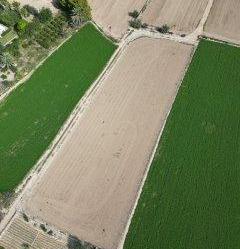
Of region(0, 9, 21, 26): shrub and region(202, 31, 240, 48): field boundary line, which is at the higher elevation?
region(202, 31, 240, 48): field boundary line

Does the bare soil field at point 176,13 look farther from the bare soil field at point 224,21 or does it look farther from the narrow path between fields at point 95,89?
the bare soil field at point 224,21

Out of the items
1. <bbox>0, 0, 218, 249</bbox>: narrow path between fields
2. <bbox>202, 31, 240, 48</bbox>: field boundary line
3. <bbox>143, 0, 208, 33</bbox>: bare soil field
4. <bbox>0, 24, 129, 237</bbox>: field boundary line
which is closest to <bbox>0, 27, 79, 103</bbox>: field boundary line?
<bbox>0, 0, 218, 249</bbox>: narrow path between fields

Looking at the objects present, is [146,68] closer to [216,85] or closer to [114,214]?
[216,85]

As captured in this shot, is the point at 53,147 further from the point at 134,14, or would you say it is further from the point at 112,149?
the point at 134,14

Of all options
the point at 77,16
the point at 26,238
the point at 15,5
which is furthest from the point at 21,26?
the point at 26,238

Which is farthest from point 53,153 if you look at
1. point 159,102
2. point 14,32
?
point 14,32

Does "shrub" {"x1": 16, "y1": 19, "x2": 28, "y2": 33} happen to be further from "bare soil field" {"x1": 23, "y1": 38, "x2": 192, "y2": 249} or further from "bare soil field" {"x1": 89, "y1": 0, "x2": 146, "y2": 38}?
"bare soil field" {"x1": 23, "y1": 38, "x2": 192, "y2": 249}
